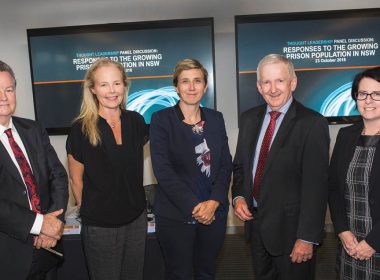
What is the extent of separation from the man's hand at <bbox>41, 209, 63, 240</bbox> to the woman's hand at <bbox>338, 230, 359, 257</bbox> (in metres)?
1.39

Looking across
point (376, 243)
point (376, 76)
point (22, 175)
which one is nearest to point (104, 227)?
point (22, 175)

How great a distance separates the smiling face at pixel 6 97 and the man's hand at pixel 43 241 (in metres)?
0.57

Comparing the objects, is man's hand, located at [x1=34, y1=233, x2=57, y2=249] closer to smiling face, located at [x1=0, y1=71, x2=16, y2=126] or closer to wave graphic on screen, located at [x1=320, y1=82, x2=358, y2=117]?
smiling face, located at [x1=0, y1=71, x2=16, y2=126]

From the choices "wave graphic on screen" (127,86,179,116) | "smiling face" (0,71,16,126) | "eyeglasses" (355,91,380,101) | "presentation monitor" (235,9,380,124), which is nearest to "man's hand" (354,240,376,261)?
"eyeglasses" (355,91,380,101)

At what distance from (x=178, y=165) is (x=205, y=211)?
0.29m

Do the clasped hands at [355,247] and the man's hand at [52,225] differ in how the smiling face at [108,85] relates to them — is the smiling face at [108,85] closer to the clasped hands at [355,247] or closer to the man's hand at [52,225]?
the man's hand at [52,225]

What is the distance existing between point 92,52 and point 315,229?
117 inches

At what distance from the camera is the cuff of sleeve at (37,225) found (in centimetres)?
168

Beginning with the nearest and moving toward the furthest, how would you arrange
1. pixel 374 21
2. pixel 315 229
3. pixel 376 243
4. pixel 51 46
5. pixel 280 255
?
→ pixel 376 243 → pixel 315 229 → pixel 280 255 → pixel 374 21 → pixel 51 46

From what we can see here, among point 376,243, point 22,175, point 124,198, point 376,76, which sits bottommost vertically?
point 376,243

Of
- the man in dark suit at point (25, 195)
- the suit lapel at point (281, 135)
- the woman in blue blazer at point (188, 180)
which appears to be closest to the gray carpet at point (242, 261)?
the woman in blue blazer at point (188, 180)

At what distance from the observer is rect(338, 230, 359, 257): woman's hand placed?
1.73 metres

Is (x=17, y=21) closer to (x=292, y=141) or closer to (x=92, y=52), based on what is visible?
(x=92, y=52)

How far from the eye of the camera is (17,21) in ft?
13.3
